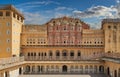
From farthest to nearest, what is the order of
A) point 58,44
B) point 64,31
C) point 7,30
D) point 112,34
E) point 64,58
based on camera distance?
point 64,31 → point 58,44 → point 112,34 → point 64,58 → point 7,30

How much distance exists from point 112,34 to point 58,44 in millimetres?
12430

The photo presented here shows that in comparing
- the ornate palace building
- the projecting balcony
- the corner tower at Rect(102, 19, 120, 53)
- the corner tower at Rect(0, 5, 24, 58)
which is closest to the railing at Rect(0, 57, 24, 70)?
the corner tower at Rect(0, 5, 24, 58)

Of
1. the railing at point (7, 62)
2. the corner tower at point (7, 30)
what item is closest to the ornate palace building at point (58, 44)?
the corner tower at point (7, 30)

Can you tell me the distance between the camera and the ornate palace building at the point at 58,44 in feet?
156

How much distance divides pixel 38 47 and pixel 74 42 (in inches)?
328

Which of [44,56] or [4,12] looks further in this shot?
[44,56]

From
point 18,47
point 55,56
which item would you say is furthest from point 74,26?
point 18,47

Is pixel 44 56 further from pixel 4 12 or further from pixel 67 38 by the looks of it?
pixel 4 12

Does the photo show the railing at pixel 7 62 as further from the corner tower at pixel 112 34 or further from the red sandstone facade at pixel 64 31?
the corner tower at pixel 112 34

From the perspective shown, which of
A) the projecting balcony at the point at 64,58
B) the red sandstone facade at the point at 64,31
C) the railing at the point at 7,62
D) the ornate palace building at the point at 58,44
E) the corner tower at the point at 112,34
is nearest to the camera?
the railing at the point at 7,62

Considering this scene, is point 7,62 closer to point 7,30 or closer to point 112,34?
point 7,30

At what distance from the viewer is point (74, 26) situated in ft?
177

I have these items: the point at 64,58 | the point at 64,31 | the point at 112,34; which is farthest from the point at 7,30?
the point at 112,34

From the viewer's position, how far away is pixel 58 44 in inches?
2106
